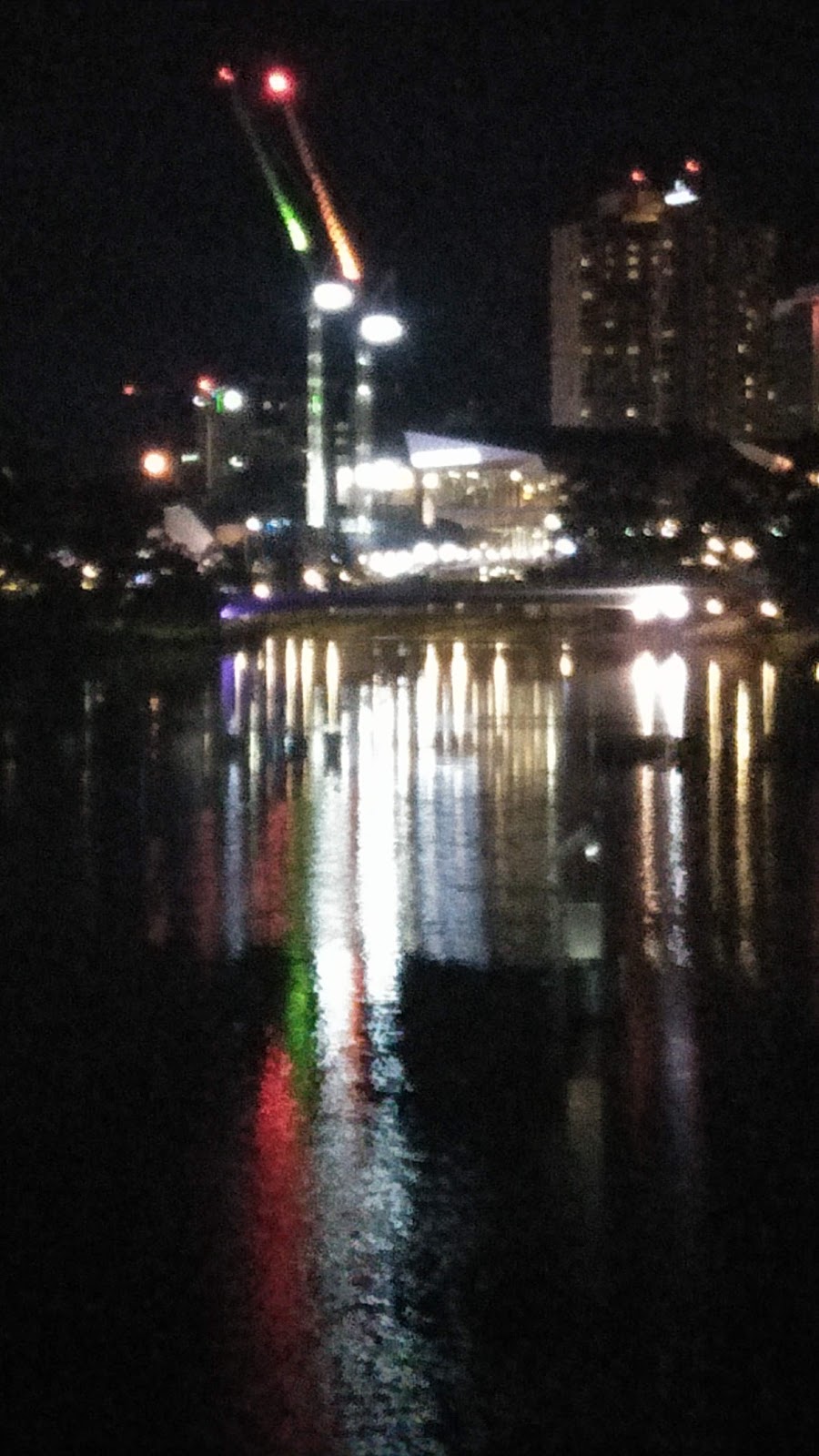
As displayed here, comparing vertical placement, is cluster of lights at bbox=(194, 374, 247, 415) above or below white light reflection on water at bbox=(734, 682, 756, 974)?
above

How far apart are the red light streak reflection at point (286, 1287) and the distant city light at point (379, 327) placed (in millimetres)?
113701

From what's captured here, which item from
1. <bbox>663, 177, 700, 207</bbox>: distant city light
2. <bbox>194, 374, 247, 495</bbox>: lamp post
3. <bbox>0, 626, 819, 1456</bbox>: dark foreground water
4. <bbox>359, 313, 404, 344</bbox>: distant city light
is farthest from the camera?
<bbox>663, 177, 700, 207</bbox>: distant city light

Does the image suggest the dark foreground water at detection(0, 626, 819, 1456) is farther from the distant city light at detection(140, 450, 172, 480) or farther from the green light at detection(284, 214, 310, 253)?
the green light at detection(284, 214, 310, 253)

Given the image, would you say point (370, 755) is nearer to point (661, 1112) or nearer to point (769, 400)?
point (661, 1112)

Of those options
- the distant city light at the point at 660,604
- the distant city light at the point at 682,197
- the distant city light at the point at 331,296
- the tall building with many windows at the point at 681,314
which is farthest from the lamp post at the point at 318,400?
the distant city light at the point at 660,604

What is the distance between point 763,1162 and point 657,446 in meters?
102

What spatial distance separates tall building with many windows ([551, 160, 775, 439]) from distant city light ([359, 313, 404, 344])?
31.3 metres

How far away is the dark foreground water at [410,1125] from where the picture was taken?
5133 millimetres

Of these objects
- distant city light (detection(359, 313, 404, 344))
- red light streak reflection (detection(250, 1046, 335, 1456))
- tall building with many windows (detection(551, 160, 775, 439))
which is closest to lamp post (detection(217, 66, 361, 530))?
distant city light (detection(359, 313, 404, 344))

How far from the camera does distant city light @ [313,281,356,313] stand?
108 meters

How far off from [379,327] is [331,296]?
35.2 ft

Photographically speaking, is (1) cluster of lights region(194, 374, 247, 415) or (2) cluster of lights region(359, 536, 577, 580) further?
(1) cluster of lights region(194, 374, 247, 415)

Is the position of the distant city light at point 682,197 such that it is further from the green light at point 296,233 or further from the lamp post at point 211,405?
the green light at point 296,233

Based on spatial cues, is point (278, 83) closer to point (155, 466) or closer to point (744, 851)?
point (155, 466)
